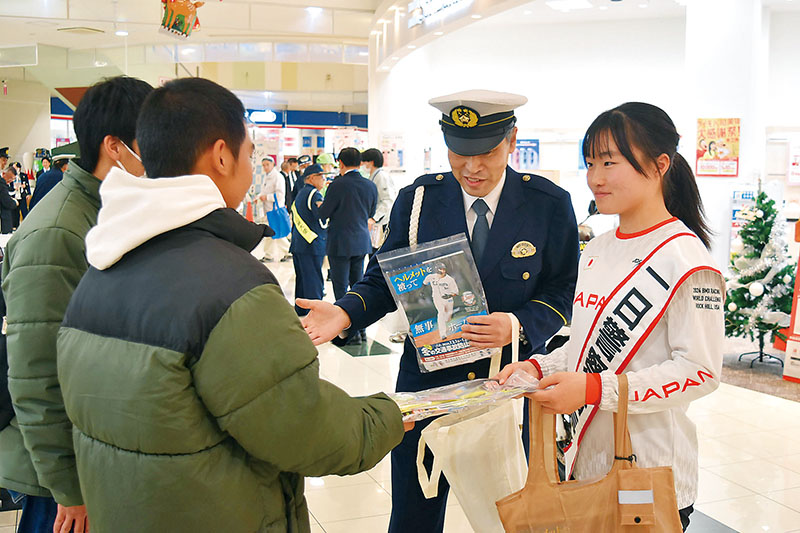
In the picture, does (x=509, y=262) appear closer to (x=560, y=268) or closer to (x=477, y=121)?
(x=560, y=268)

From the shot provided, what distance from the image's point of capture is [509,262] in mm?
2156

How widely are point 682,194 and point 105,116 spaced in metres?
1.46

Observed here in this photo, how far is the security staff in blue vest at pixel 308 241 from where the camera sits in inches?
306

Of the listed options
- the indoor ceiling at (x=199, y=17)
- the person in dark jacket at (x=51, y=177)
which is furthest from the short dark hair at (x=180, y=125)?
A: the indoor ceiling at (x=199, y=17)

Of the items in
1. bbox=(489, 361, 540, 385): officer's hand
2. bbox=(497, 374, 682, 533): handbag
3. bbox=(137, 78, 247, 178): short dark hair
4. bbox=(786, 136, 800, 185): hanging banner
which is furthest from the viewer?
bbox=(786, 136, 800, 185): hanging banner

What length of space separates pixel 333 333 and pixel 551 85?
11631 millimetres

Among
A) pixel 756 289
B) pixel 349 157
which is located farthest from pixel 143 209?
pixel 349 157

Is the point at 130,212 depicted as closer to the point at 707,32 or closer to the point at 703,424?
the point at 703,424

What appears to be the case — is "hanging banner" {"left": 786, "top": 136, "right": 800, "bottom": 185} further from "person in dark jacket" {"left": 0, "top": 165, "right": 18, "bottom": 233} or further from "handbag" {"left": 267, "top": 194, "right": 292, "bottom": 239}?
"person in dark jacket" {"left": 0, "top": 165, "right": 18, "bottom": 233}

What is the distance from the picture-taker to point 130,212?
4.18 feet

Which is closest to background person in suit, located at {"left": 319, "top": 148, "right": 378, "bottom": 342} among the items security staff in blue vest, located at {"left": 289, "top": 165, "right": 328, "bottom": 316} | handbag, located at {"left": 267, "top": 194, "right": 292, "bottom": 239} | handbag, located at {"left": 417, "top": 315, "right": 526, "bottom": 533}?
security staff in blue vest, located at {"left": 289, "top": 165, "right": 328, "bottom": 316}

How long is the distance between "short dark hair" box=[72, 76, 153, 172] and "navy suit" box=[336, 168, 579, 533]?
755 mm

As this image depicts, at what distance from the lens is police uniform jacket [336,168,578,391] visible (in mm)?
2158

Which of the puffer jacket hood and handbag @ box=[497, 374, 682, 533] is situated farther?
handbag @ box=[497, 374, 682, 533]
